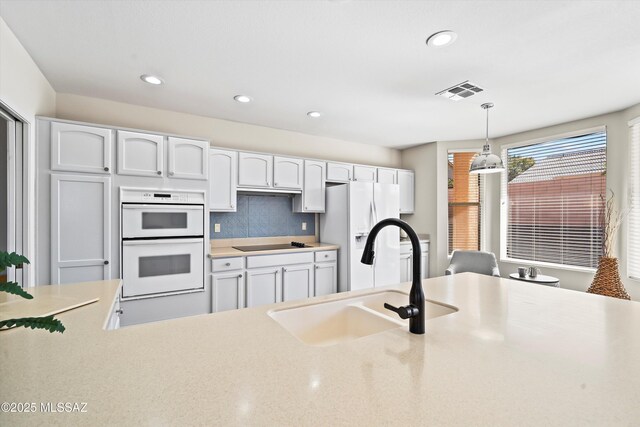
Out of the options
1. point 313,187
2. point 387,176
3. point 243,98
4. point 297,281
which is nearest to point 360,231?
point 313,187

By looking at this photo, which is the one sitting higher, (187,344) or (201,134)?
(201,134)

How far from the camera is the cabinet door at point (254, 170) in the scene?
3652 millimetres

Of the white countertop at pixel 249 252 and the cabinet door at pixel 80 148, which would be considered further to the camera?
the white countertop at pixel 249 252

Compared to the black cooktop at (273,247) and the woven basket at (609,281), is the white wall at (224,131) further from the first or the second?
the woven basket at (609,281)

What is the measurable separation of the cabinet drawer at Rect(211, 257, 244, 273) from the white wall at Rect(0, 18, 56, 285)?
142 cm

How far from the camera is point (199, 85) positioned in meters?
2.79

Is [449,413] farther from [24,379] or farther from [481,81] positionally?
[481,81]

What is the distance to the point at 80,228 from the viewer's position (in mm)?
2625

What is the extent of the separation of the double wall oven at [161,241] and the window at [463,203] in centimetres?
372

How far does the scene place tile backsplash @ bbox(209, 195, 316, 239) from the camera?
3871 mm

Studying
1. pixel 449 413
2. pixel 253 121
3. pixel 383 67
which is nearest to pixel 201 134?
pixel 253 121

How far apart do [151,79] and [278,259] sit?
2.19 metres

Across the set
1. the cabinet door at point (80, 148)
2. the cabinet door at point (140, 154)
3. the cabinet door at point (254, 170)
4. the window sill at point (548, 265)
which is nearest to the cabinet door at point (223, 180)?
the cabinet door at point (254, 170)

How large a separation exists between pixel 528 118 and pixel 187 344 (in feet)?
14.1
